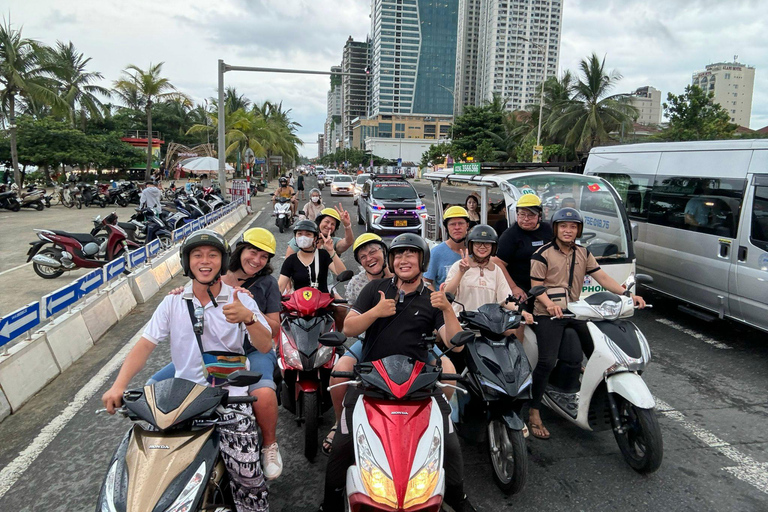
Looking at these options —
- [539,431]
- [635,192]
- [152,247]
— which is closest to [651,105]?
[635,192]

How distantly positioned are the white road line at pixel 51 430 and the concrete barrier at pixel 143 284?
8.18ft

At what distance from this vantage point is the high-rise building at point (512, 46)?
145750mm

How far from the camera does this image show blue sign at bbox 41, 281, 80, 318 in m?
5.25

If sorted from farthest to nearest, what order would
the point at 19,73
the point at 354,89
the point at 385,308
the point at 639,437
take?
the point at 354,89, the point at 19,73, the point at 639,437, the point at 385,308

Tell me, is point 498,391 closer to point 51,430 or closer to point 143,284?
point 51,430

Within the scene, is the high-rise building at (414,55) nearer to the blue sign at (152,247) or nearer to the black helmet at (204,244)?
the blue sign at (152,247)

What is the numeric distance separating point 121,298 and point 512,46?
159m

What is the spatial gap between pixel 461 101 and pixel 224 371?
17436 cm

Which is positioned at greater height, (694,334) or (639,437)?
(639,437)

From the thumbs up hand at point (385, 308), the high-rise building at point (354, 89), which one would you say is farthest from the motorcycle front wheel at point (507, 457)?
the high-rise building at point (354, 89)

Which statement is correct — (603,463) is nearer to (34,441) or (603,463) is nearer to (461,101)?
(34,441)

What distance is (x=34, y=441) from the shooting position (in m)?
4.12

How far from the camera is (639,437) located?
12.1 feet

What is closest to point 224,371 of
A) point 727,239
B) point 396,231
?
point 727,239
